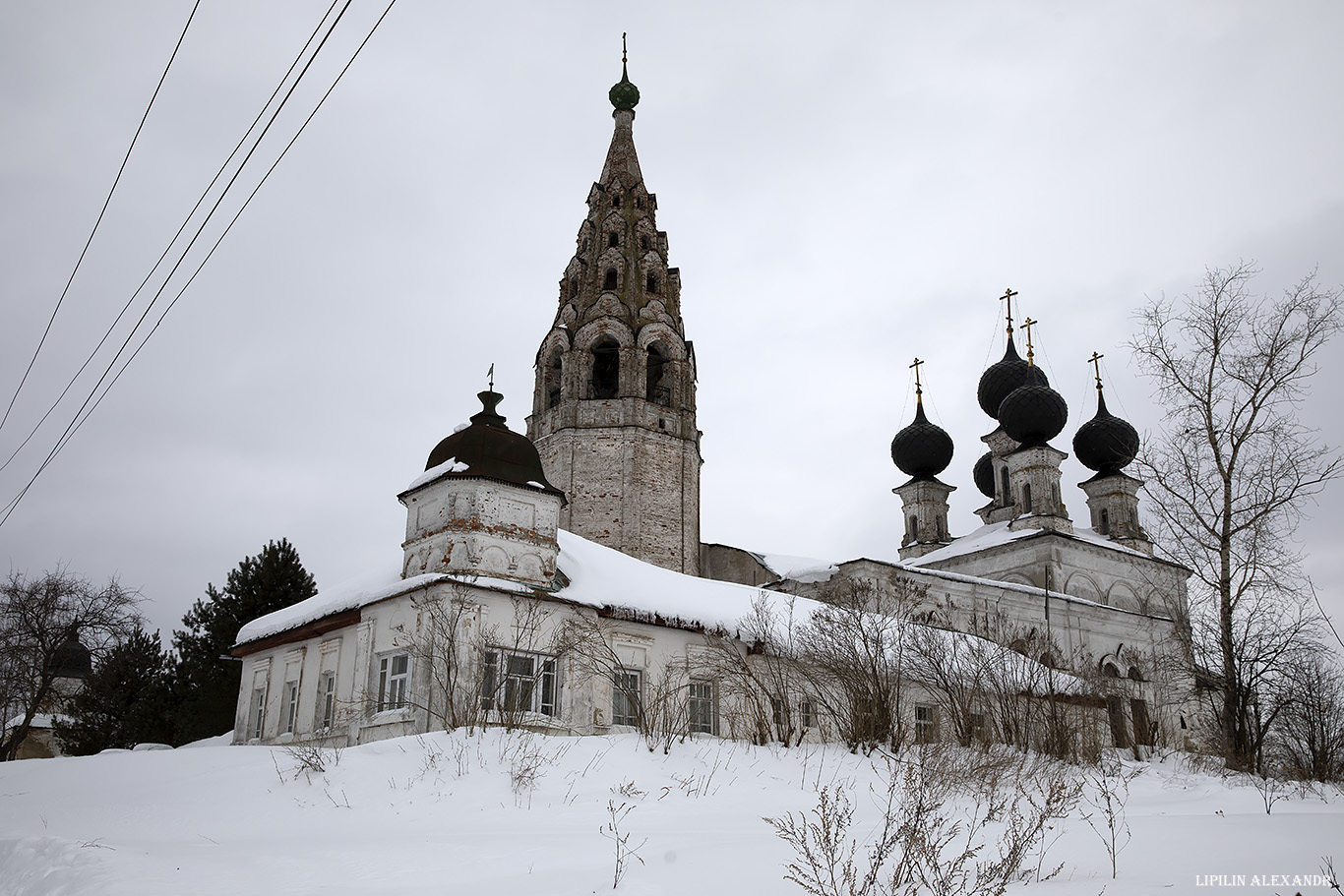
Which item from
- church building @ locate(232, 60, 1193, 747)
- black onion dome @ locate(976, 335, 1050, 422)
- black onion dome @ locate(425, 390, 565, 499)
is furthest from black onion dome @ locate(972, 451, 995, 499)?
black onion dome @ locate(425, 390, 565, 499)

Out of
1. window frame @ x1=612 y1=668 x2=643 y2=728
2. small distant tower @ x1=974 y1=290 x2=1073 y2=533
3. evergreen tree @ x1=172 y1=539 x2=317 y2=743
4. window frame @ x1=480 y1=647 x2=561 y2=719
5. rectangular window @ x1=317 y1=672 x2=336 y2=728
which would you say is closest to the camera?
window frame @ x1=480 y1=647 x2=561 y2=719

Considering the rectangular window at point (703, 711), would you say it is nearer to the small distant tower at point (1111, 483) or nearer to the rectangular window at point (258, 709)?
the rectangular window at point (258, 709)

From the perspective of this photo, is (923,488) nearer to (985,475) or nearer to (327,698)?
(985,475)

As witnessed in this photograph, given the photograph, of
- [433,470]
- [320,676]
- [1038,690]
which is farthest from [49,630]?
[1038,690]

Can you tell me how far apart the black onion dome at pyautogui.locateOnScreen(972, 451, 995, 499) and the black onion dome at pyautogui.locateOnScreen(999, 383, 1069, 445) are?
7465 mm

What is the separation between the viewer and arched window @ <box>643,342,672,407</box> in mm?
32666

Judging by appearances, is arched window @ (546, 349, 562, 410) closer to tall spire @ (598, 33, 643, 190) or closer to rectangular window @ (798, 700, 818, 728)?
tall spire @ (598, 33, 643, 190)

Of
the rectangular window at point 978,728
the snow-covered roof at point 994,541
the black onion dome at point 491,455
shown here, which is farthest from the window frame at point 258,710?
the snow-covered roof at point 994,541

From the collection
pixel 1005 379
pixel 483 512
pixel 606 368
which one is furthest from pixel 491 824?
pixel 1005 379

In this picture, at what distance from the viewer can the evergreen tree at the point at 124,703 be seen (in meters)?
24.2

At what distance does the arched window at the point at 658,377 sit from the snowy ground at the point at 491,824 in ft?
65.0

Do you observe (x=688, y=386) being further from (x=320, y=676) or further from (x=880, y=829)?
(x=880, y=829)

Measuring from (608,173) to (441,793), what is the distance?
30039 millimetres

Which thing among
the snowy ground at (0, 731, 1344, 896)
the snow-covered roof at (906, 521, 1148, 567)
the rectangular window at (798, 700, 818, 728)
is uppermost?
the snow-covered roof at (906, 521, 1148, 567)
